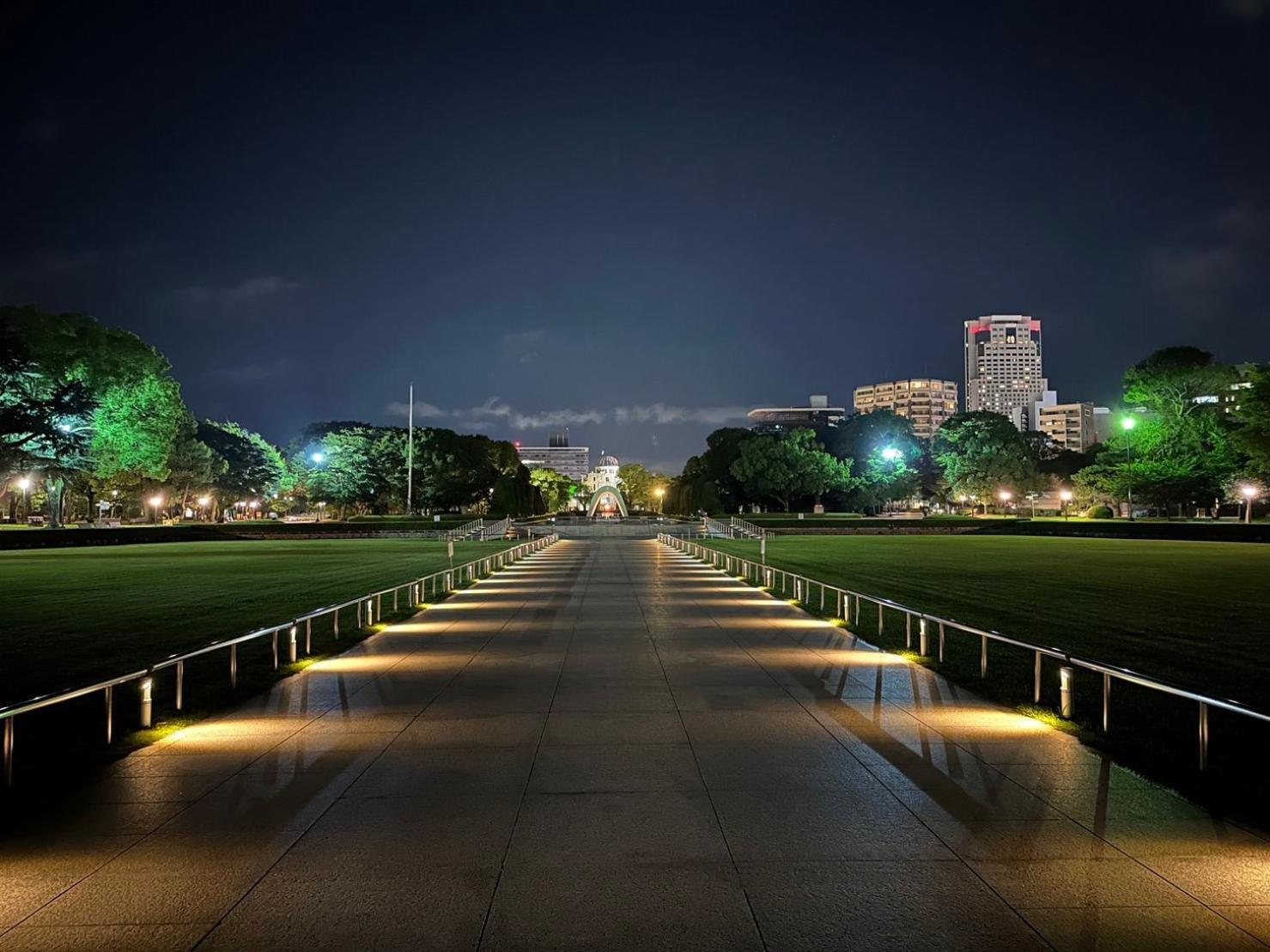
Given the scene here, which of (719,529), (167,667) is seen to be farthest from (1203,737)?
(719,529)

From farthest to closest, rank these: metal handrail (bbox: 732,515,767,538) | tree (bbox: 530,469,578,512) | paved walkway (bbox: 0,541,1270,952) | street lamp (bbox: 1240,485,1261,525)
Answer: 1. tree (bbox: 530,469,578,512)
2. street lamp (bbox: 1240,485,1261,525)
3. metal handrail (bbox: 732,515,767,538)
4. paved walkway (bbox: 0,541,1270,952)

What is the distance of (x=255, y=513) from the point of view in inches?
5221

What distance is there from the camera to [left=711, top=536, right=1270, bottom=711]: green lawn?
14.2m

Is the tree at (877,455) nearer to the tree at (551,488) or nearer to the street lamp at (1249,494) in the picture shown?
the street lamp at (1249,494)

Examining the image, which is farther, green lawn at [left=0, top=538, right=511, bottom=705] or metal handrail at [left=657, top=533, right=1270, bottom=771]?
green lawn at [left=0, top=538, right=511, bottom=705]

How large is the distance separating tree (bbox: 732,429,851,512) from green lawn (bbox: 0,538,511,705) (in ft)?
169

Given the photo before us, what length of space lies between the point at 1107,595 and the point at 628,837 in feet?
70.7

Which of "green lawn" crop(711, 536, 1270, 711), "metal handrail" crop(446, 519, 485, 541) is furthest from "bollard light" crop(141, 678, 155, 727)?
"metal handrail" crop(446, 519, 485, 541)

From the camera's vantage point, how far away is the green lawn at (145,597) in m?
14.4

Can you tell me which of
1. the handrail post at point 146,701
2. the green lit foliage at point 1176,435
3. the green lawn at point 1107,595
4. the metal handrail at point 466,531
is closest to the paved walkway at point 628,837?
the handrail post at point 146,701

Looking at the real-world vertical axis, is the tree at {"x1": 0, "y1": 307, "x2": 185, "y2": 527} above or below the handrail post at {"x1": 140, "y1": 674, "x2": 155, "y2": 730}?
above

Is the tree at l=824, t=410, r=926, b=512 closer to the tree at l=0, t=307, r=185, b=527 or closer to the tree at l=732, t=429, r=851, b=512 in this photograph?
the tree at l=732, t=429, r=851, b=512

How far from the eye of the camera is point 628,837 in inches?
247

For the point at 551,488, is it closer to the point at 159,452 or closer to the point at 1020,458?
the point at 1020,458
